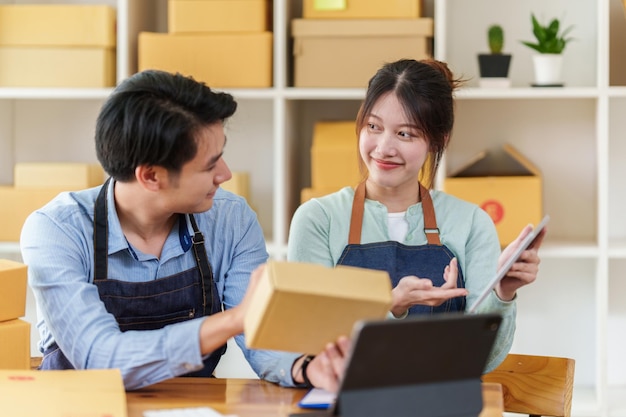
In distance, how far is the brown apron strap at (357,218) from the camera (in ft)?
7.48

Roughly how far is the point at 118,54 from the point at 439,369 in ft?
7.02

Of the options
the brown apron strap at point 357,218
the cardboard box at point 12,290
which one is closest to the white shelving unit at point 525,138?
the brown apron strap at point 357,218

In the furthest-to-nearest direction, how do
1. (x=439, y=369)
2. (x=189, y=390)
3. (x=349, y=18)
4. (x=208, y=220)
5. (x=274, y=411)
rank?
(x=349, y=18) → (x=208, y=220) → (x=189, y=390) → (x=274, y=411) → (x=439, y=369)

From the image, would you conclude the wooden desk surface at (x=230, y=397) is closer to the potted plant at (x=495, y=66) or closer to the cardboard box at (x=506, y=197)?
the cardboard box at (x=506, y=197)

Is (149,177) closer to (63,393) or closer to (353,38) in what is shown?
(63,393)

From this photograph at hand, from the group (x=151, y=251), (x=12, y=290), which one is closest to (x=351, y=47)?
(x=151, y=251)

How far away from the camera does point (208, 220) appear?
6.64ft

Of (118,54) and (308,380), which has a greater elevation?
(118,54)

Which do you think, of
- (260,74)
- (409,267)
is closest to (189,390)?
(409,267)

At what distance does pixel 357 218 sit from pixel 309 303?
3.03 ft

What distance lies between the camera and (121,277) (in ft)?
6.27

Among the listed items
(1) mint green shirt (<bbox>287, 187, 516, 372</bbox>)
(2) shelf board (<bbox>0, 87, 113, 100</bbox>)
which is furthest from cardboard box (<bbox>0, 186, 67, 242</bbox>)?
(1) mint green shirt (<bbox>287, 187, 516, 372</bbox>)

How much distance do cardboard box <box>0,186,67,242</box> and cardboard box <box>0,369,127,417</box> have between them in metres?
1.60

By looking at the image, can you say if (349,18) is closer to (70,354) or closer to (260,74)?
(260,74)
